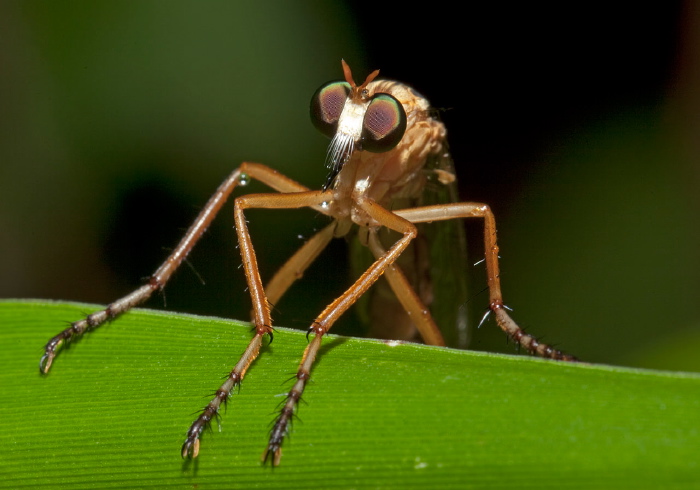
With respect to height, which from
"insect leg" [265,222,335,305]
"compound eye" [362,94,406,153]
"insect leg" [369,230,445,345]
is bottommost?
"insect leg" [369,230,445,345]

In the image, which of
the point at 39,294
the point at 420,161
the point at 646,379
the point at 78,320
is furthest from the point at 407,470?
the point at 39,294

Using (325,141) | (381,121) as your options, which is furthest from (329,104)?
(325,141)

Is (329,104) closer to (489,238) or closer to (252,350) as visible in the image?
(489,238)

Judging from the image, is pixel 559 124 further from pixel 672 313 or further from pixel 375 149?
pixel 375 149

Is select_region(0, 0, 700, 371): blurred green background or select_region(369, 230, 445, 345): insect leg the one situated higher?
select_region(0, 0, 700, 371): blurred green background

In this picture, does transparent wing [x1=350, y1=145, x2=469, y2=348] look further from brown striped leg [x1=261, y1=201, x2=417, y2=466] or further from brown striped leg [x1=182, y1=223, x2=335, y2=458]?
brown striped leg [x1=261, y1=201, x2=417, y2=466]

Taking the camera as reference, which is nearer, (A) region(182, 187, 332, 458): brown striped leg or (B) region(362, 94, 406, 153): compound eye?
(A) region(182, 187, 332, 458): brown striped leg

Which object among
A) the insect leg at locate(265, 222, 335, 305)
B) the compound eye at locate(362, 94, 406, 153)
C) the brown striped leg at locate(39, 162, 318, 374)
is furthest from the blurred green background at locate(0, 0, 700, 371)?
the compound eye at locate(362, 94, 406, 153)
